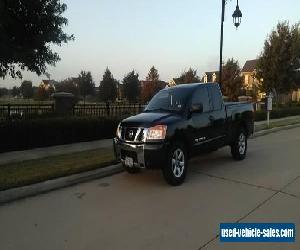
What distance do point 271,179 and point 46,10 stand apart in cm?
741

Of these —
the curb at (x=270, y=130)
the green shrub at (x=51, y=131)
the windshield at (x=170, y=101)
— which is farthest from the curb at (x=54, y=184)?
the curb at (x=270, y=130)

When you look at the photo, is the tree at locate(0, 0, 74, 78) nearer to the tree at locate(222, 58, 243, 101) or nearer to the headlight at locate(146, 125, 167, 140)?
the headlight at locate(146, 125, 167, 140)

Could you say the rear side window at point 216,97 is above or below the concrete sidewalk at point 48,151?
above

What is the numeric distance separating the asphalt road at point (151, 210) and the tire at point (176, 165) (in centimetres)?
A: 18

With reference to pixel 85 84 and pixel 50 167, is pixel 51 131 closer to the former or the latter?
pixel 50 167

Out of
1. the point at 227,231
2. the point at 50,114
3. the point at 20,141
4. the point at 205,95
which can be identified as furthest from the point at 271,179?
the point at 50,114

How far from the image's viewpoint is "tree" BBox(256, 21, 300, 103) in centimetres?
3375

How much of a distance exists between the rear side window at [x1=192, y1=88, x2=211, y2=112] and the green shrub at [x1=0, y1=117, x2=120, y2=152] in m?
5.22

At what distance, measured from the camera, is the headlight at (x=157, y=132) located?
24.9ft

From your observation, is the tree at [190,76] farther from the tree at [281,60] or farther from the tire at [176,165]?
the tire at [176,165]

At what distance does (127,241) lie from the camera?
195 inches

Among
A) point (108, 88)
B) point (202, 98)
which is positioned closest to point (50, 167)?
point (202, 98)

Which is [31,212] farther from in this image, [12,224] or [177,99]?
[177,99]

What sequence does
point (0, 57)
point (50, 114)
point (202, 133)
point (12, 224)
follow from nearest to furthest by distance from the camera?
point (12, 224) < point (202, 133) < point (0, 57) < point (50, 114)
